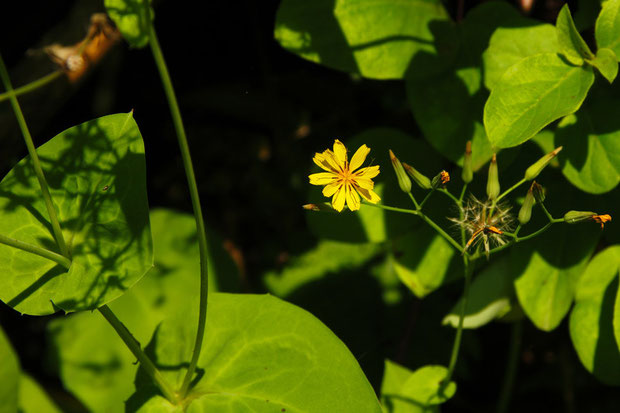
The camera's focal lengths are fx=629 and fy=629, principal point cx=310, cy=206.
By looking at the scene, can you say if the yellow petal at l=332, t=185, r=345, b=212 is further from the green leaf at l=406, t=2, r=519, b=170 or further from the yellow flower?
the green leaf at l=406, t=2, r=519, b=170

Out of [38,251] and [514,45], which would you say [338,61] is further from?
[38,251]

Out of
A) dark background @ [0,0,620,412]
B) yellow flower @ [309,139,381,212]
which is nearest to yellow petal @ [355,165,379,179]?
yellow flower @ [309,139,381,212]

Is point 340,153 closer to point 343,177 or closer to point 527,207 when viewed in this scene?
point 343,177

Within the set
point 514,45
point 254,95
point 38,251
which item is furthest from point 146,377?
point 254,95

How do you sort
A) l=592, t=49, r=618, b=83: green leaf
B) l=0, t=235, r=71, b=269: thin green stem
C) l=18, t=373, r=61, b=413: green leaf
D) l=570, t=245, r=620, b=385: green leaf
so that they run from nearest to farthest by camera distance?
l=0, t=235, r=71, b=269: thin green stem
l=592, t=49, r=618, b=83: green leaf
l=570, t=245, r=620, b=385: green leaf
l=18, t=373, r=61, b=413: green leaf

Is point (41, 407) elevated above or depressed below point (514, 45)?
below

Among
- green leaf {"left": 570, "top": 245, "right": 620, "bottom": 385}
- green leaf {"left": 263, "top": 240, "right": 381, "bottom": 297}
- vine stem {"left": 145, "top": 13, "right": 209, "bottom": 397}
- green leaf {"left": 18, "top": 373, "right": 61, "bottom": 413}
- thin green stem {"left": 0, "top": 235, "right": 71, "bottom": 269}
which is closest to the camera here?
vine stem {"left": 145, "top": 13, "right": 209, "bottom": 397}
